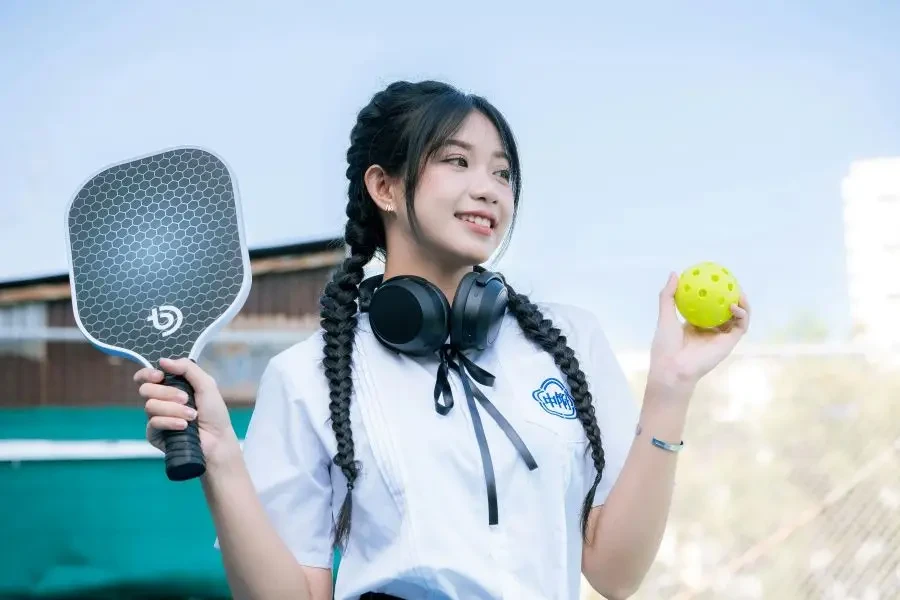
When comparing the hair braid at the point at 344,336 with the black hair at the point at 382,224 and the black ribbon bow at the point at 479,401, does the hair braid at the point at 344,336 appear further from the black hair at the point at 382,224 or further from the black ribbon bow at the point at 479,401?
the black ribbon bow at the point at 479,401

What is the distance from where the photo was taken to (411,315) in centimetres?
132

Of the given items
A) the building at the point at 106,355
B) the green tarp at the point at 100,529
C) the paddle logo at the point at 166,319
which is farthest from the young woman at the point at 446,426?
the building at the point at 106,355

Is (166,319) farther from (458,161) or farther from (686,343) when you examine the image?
(686,343)

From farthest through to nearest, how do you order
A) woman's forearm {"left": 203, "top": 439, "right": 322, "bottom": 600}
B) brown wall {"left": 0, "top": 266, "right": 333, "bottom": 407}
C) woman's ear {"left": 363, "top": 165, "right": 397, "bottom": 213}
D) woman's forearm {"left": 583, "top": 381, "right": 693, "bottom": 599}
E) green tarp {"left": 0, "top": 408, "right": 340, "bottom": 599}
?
brown wall {"left": 0, "top": 266, "right": 333, "bottom": 407} < green tarp {"left": 0, "top": 408, "right": 340, "bottom": 599} < woman's ear {"left": 363, "top": 165, "right": 397, "bottom": 213} < woman's forearm {"left": 583, "top": 381, "right": 693, "bottom": 599} < woman's forearm {"left": 203, "top": 439, "right": 322, "bottom": 600}

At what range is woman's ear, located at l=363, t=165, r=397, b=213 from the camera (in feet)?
4.80

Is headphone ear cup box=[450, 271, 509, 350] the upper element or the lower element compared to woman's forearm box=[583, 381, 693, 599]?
upper

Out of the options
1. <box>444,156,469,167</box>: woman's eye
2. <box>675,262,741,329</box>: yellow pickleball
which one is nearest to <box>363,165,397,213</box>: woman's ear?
<box>444,156,469,167</box>: woman's eye

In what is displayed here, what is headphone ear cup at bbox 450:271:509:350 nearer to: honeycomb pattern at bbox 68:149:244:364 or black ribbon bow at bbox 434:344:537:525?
black ribbon bow at bbox 434:344:537:525

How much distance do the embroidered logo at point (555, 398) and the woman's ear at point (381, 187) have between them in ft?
1.18

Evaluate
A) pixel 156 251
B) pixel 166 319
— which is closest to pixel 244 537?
pixel 166 319

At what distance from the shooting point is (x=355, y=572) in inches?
50.4

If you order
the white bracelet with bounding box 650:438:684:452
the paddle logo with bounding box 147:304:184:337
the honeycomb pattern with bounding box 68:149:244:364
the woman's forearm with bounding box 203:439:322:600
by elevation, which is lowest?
the woman's forearm with bounding box 203:439:322:600

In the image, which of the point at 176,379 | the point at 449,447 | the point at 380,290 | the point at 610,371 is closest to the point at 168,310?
the point at 176,379

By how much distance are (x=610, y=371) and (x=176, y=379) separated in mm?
663
